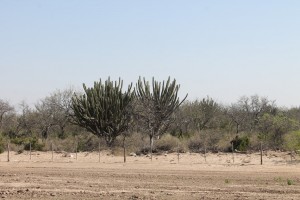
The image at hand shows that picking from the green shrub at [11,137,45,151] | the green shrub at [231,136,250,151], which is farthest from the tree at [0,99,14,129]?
the green shrub at [231,136,250,151]

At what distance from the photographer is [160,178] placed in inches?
951

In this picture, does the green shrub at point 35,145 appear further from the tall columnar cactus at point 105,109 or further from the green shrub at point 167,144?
the green shrub at point 167,144

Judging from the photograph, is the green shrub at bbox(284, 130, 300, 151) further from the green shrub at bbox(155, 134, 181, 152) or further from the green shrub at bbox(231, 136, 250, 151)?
the green shrub at bbox(155, 134, 181, 152)

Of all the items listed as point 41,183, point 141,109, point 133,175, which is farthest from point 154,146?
point 41,183

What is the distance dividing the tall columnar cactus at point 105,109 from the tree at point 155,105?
3.15 feet

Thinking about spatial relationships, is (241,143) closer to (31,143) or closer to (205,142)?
(205,142)

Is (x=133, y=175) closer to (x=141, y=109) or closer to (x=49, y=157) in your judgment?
(x=49, y=157)

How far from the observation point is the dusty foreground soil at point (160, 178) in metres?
18.0

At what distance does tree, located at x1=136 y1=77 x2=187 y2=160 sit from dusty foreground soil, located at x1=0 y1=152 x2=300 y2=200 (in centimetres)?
757

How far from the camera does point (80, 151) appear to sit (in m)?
43.3

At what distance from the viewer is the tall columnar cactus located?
44.0 m

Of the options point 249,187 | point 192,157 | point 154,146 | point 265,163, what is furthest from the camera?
point 154,146

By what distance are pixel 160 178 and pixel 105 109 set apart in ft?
66.7

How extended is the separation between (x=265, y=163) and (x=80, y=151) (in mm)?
16727
